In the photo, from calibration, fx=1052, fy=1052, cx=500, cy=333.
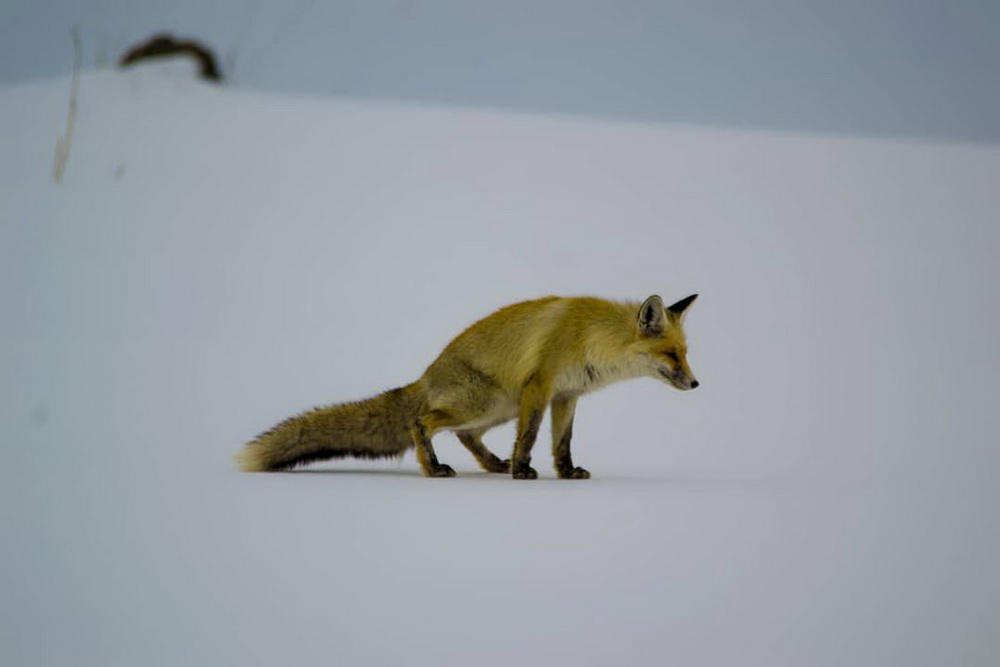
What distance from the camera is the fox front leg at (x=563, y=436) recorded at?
5238 mm

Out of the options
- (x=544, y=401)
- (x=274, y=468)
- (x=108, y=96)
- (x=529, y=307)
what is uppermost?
(x=108, y=96)

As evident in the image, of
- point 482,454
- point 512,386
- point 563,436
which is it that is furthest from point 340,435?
point 563,436

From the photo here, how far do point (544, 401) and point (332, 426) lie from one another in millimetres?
1066

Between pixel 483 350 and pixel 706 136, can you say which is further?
pixel 706 136

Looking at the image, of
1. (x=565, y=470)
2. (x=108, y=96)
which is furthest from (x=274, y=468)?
(x=108, y=96)

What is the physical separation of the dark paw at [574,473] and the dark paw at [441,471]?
55 centimetres

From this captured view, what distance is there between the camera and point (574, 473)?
17.1 ft

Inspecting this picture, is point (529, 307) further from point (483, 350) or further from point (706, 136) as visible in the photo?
point (706, 136)

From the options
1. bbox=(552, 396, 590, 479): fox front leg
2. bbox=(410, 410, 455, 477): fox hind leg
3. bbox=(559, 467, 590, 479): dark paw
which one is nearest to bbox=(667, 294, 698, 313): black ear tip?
bbox=(552, 396, 590, 479): fox front leg

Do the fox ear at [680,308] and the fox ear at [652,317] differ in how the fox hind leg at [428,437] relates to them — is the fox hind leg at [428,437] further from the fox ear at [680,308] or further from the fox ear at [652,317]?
the fox ear at [680,308]

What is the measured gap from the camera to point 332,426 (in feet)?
17.0

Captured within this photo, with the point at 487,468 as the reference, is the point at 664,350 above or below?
above

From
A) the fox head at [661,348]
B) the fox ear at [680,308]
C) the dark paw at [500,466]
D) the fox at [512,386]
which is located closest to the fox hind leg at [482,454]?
the dark paw at [500,466]

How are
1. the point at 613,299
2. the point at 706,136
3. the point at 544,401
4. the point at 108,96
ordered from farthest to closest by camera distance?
the point at 706,136 → the point at 108,96 → the point at 613,299 → the point at 544,401
